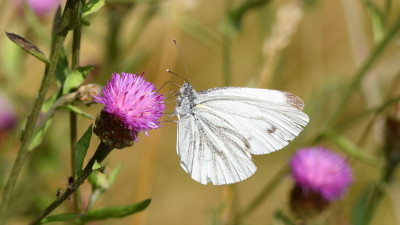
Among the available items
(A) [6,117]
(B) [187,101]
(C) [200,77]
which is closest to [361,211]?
(B) [187,101]

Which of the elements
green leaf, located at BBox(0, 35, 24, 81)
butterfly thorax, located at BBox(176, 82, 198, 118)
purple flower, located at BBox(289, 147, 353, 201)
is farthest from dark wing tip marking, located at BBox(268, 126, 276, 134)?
green leaf, located at BBox(0, 35, 24, 81)

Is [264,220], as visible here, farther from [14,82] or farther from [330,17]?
[330,17]

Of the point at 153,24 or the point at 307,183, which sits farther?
the point at 153,24

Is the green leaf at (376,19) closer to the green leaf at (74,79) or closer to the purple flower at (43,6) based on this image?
the green leaf at (74,79)

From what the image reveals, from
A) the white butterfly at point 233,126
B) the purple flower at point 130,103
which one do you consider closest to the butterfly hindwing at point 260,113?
the white butterfly at point 233,126

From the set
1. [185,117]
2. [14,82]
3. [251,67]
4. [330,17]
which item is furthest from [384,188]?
[330,17]

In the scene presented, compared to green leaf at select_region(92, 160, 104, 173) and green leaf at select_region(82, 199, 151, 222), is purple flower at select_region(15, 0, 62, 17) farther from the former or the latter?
green leaf at select_region(92, 160, 104, 173)
